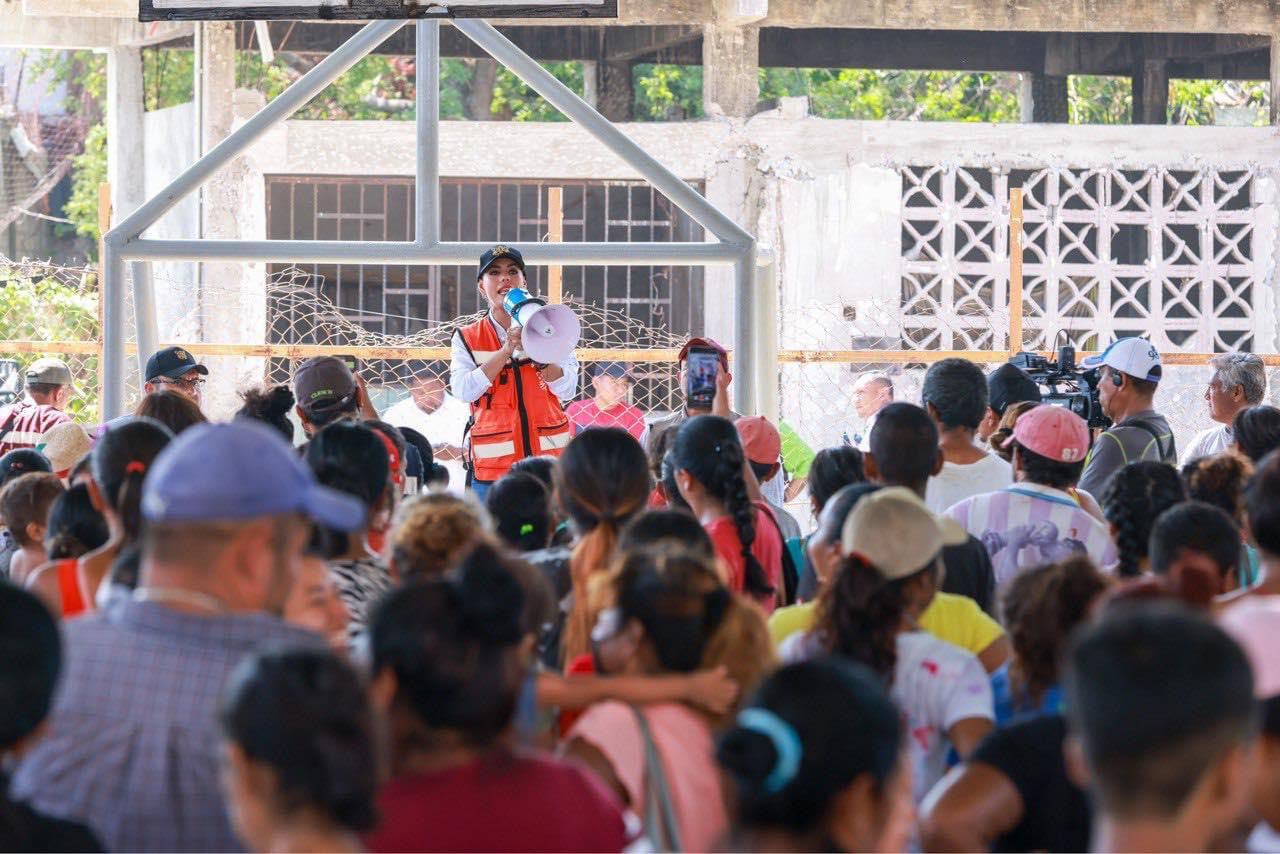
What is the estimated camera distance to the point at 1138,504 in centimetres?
413

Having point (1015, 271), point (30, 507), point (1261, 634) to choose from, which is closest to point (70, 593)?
point (30, 507)

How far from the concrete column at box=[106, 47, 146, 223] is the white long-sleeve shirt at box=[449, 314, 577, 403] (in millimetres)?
8088

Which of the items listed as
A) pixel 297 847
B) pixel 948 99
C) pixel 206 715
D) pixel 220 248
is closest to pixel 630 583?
pixel 206 715

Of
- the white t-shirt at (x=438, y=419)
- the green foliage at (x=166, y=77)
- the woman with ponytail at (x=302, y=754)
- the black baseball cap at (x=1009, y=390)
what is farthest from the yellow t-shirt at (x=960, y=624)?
the green foliage at (x=166, y=77)

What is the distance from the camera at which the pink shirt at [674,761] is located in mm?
Result: 2633

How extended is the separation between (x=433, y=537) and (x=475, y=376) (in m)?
3.41

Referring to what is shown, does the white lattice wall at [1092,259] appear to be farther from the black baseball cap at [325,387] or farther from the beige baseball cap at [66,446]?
the beige baseball cap at [66,446]

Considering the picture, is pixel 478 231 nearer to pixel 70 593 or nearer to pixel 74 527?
pixel 74 527

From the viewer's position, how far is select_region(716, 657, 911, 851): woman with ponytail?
6.63 ft

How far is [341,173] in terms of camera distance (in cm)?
1330

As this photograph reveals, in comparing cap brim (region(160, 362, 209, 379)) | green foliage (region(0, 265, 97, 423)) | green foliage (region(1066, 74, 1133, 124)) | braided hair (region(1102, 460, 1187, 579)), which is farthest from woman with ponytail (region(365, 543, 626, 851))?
green foliage (region(1066, 74, 1133, 124))

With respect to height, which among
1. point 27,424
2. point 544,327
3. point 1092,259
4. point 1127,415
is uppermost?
point 1092,259

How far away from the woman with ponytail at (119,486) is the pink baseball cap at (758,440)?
2032 millimetres

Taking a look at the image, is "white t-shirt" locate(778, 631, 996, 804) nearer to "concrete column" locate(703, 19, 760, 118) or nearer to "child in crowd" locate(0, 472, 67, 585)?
"child in crowd" locate(0, 472, 67, 585)
